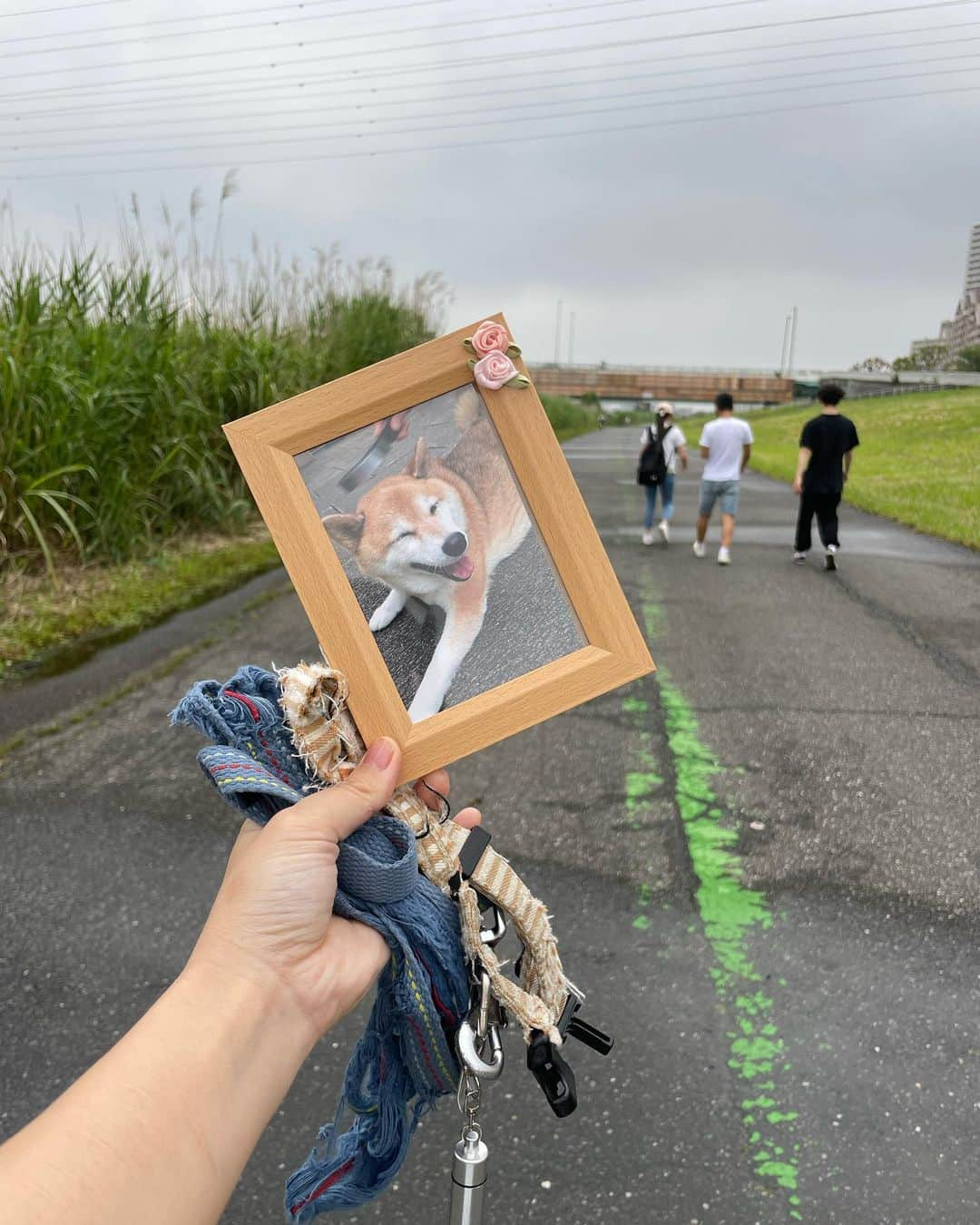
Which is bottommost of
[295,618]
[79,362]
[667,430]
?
[295,618]

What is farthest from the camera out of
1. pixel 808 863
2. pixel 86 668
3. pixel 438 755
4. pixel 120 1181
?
pixel 86 668

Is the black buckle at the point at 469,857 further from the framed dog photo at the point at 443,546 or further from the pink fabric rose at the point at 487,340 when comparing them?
the pink fabric rose at the point at 487,340

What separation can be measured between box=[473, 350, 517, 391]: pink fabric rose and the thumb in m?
0.49

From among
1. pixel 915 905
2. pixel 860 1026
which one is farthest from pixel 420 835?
pixel 915 905

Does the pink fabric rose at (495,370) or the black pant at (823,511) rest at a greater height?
the pink fabric rose at (495,370)

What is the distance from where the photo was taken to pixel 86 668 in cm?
540

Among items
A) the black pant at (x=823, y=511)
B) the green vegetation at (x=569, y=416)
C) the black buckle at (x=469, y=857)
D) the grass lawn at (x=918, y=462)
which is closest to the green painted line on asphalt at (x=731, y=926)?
the black buckle at (x=469, y=857)

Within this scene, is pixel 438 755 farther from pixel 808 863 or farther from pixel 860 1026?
pixel 808 863

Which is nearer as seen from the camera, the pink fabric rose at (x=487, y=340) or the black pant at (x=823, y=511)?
the pink fabric rose at (x=487, y=340)

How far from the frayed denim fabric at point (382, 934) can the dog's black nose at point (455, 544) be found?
0.34 m

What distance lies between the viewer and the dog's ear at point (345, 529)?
119 centimetres

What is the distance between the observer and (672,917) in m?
2.98

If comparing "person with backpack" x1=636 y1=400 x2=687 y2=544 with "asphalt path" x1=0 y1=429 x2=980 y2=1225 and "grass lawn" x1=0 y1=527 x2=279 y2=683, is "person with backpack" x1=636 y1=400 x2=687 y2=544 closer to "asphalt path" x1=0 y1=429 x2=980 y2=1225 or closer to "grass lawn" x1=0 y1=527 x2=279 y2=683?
"grass lawn" x1=0 y1=527 x2=279 y2=683

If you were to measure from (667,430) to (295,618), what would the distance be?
5.25m
